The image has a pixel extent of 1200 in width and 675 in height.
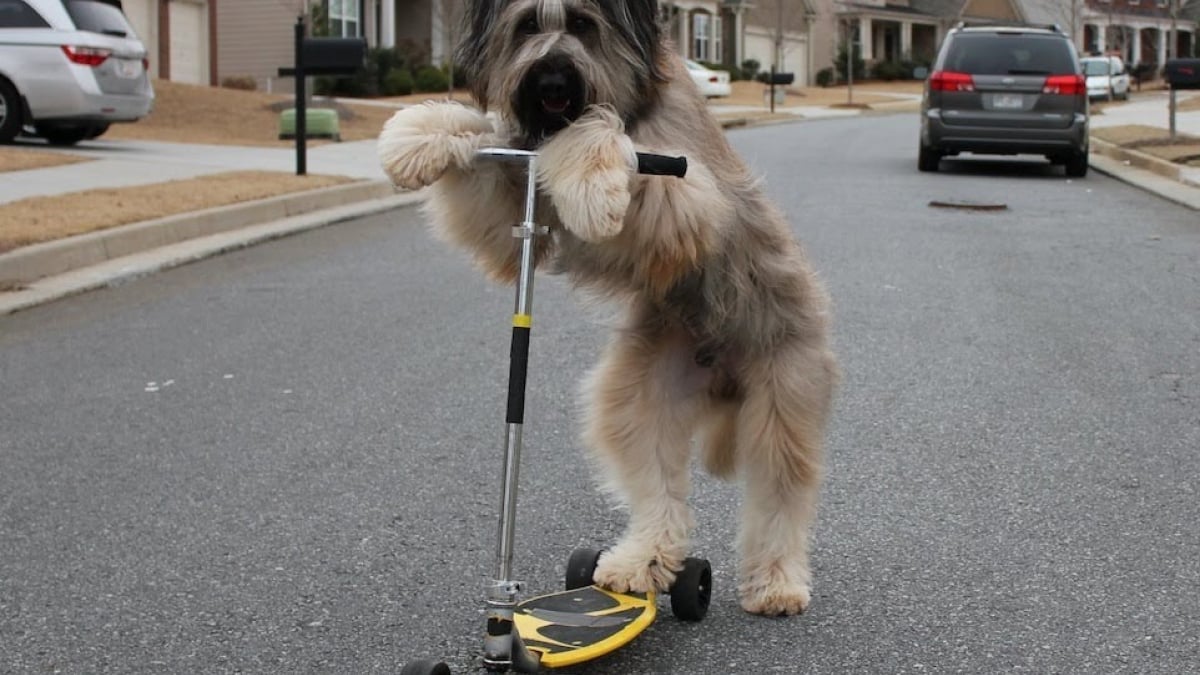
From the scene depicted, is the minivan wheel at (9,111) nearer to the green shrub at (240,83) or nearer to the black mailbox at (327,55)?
the black mailbox at (327,55)

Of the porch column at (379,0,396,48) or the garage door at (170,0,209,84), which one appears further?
the porch column at (379,0,396,48)

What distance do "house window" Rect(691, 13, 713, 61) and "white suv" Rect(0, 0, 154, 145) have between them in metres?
47.3

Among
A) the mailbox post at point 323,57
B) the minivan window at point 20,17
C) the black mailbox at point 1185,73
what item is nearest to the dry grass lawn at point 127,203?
the mailbox post at point 323,57

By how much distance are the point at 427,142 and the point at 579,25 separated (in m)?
0.48

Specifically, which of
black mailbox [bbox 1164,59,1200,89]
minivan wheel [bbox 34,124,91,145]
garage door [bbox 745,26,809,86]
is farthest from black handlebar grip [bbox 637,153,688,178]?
garage door [bbox 745,26,809,86]

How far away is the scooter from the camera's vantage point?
140 inches

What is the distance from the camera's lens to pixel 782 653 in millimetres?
4270

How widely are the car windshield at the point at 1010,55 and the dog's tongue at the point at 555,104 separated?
17.4 m

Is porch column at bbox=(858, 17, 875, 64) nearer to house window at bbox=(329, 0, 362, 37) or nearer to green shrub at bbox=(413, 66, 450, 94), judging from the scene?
green shrub at bbox=(413, 66, 450, 94)

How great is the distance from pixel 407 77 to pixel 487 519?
128ft

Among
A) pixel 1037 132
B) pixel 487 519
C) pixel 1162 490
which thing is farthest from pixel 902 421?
pixel 1037 132

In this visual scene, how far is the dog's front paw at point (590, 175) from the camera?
3488mm

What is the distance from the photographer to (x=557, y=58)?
374 cm

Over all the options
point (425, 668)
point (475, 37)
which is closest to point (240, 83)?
point (475, 37)
